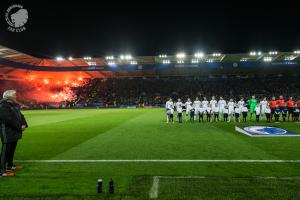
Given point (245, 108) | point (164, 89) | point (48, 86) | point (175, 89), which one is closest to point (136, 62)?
point (164, 89)

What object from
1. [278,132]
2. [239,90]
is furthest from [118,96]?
[278,132]

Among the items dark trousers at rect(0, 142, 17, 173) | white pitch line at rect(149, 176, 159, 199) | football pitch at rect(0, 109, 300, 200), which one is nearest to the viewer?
white pitch line at rect(149, 176, 159, 199)

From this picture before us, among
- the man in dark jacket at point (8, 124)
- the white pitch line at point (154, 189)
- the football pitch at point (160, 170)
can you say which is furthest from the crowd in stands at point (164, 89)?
the white pitch line at point (154, 189)

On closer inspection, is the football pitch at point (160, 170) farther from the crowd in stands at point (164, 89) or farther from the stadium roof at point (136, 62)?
the crowd in stands at point (164, 89)

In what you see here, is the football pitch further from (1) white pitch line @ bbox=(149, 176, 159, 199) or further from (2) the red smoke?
(2) the red smoke

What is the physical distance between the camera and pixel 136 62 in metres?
56.4

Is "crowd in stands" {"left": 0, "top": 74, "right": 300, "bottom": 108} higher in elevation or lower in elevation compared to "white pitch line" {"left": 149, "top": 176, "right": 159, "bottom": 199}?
higher

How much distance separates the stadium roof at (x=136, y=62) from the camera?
162 feet

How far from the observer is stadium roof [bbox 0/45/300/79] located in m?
49.3

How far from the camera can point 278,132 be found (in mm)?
13883

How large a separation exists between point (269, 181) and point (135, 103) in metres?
51.6

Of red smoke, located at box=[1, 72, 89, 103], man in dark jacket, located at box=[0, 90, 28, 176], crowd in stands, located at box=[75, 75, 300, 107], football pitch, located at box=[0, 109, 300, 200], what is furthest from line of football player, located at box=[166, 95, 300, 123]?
red smoke, located at box=[1, 72, 89, 103]

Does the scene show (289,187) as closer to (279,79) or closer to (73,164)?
(73,164)

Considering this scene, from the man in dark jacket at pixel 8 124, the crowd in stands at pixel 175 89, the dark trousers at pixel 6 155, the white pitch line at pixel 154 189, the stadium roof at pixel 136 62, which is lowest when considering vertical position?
the white pitch line at pixel 154 189
